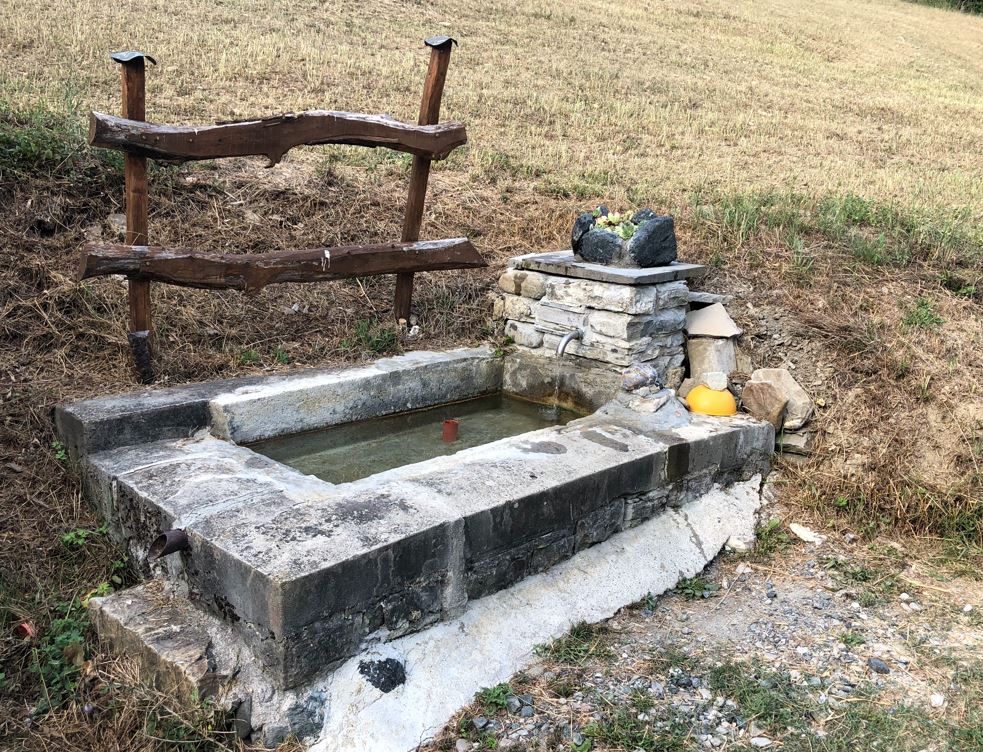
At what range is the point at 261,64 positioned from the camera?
11188 mm

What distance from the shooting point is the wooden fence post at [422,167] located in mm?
5613

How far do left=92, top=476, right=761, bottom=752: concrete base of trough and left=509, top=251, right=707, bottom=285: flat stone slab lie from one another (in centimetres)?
192

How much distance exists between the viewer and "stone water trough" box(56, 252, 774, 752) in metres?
3.14

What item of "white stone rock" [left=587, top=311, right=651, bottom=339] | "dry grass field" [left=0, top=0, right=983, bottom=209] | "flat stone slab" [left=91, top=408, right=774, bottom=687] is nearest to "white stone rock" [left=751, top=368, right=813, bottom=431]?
"white stone rock" [left=587, top=311, right=651, bottom=339]

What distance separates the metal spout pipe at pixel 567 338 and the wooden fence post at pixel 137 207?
2494 mm

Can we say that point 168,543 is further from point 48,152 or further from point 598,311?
point 48,152

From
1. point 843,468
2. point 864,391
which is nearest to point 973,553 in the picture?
point 843,468

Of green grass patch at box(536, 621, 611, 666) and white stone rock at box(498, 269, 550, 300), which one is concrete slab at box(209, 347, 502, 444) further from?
green grass patch at box(536, 621, 611, 666)

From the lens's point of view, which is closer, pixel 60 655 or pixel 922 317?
pixel 60 655

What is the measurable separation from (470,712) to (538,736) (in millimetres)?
280

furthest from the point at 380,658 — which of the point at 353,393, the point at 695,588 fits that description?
the point at 353,393

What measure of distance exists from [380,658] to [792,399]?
332cm

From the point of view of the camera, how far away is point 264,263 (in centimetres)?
497

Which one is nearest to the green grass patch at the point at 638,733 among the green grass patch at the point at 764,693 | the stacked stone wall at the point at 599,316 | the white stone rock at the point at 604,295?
the green grass patch at the point at 764,693
